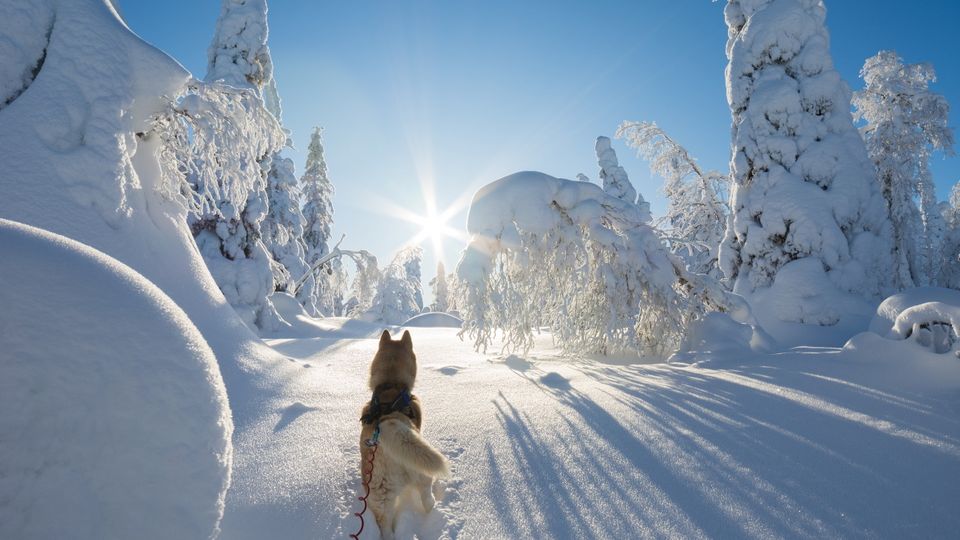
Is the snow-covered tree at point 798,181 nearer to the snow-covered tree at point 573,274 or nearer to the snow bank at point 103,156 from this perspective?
the snow-covered tree at point 573,274

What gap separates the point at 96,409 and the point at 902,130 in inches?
732

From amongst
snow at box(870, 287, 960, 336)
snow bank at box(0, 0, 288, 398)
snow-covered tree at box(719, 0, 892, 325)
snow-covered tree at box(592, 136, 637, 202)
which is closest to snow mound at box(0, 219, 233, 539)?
snow bank at box(0, 0, 288, 398)

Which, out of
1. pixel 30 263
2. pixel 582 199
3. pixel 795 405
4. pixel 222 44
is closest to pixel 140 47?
pixel 30 263

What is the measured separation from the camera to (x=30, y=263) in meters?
1.30

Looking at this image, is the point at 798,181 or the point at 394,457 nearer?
the point at 394,457

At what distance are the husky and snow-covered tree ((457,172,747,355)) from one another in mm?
2889

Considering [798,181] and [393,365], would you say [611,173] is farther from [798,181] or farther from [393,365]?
[393,365]

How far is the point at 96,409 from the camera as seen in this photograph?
1245 millimetres

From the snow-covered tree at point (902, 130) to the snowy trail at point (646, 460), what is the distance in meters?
12.5

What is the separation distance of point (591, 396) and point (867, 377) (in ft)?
8.05

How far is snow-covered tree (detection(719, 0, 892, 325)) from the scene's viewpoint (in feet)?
28.2

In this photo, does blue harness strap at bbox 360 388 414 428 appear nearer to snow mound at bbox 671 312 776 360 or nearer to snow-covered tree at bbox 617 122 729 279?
snow mound at bbox 671 312 776 360

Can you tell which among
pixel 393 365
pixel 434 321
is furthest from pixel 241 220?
pixel 393 365

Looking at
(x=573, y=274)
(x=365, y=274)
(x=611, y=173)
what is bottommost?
(x=573, y=274)
